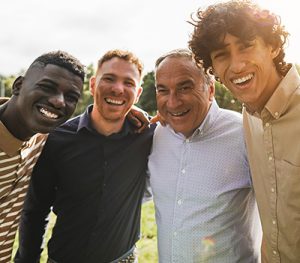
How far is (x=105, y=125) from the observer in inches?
137

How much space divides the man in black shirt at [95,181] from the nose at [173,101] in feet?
1.90

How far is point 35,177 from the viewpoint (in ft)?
11.1

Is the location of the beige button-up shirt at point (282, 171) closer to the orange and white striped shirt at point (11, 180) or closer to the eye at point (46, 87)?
the eye at point (46, 87)

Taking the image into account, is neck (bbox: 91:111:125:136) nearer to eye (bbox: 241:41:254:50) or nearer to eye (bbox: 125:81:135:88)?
eye (bbox: 125:81:135:88)

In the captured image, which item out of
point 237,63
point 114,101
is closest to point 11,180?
point 114,101

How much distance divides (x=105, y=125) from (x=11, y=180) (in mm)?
1113

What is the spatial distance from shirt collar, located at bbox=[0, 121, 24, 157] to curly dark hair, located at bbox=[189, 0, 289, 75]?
168 cm

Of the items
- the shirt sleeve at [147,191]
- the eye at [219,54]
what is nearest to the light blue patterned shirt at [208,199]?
the shirt sleeve at [147,191]

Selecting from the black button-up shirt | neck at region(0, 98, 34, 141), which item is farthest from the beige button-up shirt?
neck at region(0, 98, 34, 141)

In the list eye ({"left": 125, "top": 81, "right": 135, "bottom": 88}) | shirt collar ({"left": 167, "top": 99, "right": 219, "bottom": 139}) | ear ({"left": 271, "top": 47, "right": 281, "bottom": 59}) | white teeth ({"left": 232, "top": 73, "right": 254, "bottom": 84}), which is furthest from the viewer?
eye ({"left": 125, "top": 81, "right": 135, "bottom": 88})

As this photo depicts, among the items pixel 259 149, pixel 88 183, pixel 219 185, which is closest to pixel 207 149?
pixel 219 185

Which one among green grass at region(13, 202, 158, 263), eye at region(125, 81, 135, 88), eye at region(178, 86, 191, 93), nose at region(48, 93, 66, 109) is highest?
eye at region(125, 81, 135, 88)

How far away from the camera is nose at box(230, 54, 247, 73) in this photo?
2465mm

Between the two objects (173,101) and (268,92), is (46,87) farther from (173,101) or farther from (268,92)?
(268,92)
